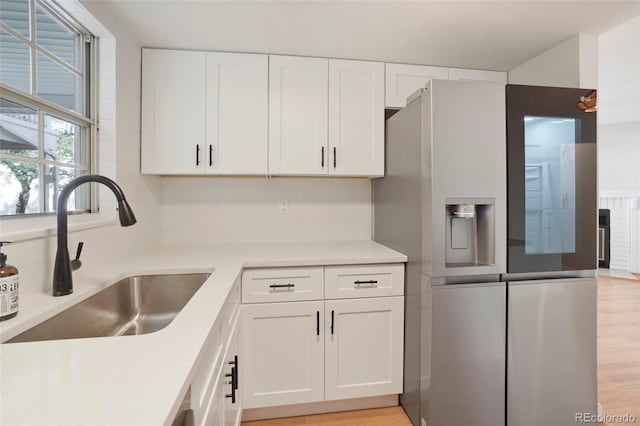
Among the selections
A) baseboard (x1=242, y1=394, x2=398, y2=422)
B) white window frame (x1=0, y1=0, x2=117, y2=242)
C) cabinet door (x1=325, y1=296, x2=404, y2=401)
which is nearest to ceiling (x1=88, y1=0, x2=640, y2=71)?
white window frame (x1=0, y1=0, x2=117, y2=242)

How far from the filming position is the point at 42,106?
1.26 meters

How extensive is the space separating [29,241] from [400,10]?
6.35ft

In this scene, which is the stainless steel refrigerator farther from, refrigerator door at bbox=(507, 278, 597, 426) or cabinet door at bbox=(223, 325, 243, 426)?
cabinet door at bbox=(223, 325, 243, 426)

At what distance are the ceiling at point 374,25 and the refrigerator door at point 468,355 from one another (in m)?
1.44

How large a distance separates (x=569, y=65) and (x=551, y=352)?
5.56 ft

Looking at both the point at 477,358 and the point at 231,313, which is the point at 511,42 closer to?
the point at 477,358

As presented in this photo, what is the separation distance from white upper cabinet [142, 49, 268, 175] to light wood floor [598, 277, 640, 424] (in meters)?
2.68

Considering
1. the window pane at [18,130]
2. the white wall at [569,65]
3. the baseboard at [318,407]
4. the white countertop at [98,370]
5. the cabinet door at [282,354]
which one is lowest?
the baseboard at [318,407]

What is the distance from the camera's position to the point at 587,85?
175cm

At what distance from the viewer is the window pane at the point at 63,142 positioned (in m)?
1.31

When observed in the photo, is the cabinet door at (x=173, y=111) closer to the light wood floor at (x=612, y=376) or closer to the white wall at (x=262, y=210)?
the white wall at (x=262, y=210)

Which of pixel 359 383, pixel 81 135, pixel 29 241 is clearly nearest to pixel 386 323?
pixel 359 383

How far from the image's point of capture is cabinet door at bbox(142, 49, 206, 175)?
190 cm

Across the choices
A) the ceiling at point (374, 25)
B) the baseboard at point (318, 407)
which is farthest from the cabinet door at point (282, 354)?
the ceiling at point (374, 25)
